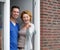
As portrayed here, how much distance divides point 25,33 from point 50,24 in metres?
1.32

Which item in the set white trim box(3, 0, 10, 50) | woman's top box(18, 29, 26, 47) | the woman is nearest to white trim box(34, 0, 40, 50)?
the woman

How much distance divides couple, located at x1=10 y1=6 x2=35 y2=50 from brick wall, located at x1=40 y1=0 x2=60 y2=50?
2.61ft

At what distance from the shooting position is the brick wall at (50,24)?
952cm

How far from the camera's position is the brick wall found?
31.2 feet

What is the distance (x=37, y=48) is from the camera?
9.38 meters

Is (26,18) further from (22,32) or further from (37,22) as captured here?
(37,22)

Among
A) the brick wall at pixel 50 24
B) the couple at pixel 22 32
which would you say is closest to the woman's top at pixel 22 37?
the couple at pixel 22 32

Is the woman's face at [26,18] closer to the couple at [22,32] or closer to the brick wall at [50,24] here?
the couple at [22,32]

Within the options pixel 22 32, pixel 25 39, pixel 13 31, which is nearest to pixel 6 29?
pixel 13 31

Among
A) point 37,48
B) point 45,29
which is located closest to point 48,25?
point 45,29

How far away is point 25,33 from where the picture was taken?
8.65 meters

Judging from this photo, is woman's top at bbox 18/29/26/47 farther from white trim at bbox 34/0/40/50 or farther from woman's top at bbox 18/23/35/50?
white trim at bbox 34/0/40/50

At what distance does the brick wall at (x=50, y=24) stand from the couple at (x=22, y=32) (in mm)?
794

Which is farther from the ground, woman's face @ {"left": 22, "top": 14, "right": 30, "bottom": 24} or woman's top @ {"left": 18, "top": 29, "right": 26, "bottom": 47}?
woman's face @ {"left": 22, "top": 14, "right": 30, "bottom": 24}
